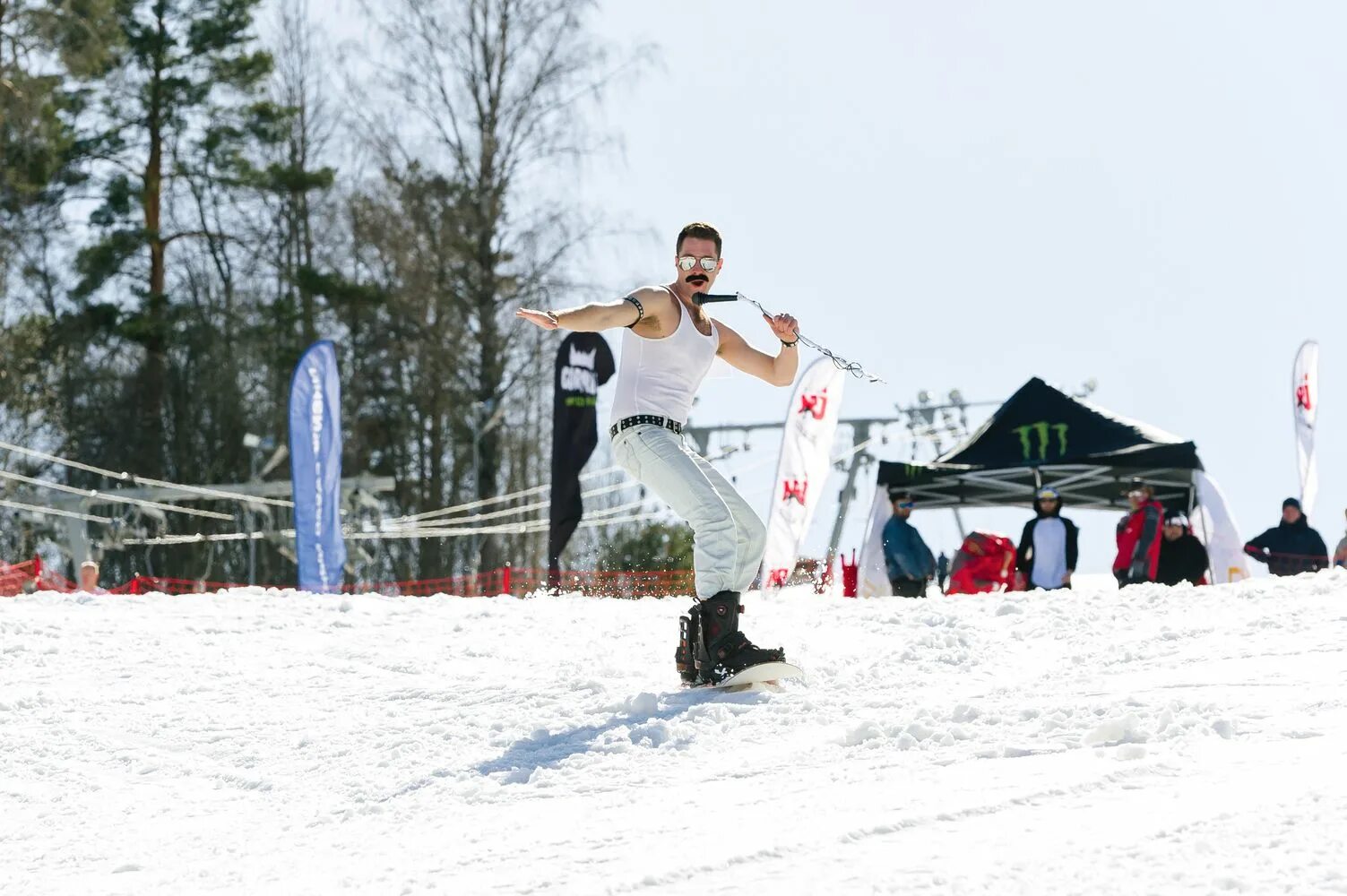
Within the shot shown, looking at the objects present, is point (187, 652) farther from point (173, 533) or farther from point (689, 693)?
point (173, 533)

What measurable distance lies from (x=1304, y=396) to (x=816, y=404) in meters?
5.67

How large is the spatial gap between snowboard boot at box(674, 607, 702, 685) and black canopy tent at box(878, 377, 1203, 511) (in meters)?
8.61

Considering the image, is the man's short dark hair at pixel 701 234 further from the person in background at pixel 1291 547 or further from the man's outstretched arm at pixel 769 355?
the person in background at pixel 1291 547

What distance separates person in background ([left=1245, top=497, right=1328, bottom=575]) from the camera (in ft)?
38.0

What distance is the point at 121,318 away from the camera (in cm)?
2847

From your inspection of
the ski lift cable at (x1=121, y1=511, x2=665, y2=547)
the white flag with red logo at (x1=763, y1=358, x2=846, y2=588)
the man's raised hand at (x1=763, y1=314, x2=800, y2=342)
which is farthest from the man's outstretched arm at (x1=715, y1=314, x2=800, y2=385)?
the ski lift cable at (x1=121, y1=511, x2=665, y2=547)

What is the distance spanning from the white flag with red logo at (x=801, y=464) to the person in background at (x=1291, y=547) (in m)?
4.26

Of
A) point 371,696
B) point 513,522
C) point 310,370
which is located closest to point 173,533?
point 513,522

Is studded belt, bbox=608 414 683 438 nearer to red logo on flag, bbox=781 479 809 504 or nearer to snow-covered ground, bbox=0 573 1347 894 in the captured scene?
snow-covered ground, bbox=0 573 1347 894

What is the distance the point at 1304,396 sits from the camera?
16.6 metres

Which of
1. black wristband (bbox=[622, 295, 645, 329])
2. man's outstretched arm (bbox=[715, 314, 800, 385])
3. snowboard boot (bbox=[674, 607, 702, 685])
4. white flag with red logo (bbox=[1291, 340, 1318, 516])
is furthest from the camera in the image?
white flag with red logo (bbox=[1291, 340, 1318, 516])

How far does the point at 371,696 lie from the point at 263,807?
4.69ft

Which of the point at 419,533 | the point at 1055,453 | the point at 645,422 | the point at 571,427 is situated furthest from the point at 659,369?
the point at 419,533

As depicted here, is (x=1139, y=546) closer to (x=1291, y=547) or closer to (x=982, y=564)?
Result: (x=982, y=564)
